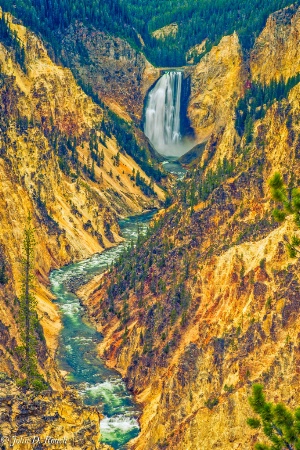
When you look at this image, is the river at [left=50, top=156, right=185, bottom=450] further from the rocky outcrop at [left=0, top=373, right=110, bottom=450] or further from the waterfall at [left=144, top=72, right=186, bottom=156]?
the waterfall at [left=144, top=72, right=186, bottom=156]

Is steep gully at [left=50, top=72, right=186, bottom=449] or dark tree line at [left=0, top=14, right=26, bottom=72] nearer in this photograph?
steep gully at [left=50, top=72, right=186, bottom=449]

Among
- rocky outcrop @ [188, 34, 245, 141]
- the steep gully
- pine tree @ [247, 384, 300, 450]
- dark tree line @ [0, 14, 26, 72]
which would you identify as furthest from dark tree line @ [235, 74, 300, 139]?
rocky outcrop @ [188, 34, 245, 141]

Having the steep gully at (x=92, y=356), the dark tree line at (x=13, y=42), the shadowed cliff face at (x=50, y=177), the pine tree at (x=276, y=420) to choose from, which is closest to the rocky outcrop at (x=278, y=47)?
the shadowed cliff face at (x=50, y=177)

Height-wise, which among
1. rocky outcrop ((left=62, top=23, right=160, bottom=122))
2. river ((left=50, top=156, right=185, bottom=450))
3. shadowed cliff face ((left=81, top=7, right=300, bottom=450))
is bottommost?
river ((left=50, top=156, right=185, bottom=450))

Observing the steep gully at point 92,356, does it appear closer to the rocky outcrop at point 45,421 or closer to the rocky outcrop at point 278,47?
the rocky outcrop at point 45,421

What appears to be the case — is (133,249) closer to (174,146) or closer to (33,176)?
(33,176)
